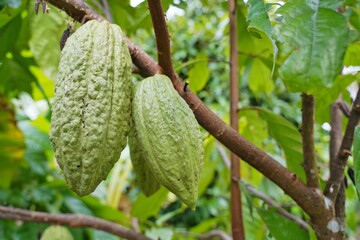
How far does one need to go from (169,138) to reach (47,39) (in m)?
0.88

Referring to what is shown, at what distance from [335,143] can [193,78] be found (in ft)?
2.07

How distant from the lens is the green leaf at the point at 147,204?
1608mm

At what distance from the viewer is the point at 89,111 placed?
81 centimetres

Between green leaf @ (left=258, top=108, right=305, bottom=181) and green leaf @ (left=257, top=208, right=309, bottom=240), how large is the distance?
14 centimetres

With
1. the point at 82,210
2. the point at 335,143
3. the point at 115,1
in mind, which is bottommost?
the point at 82,210

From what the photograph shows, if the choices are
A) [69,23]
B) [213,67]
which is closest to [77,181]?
[69,23]

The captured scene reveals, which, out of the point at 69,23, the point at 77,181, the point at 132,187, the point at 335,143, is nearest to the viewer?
the point at 77,181

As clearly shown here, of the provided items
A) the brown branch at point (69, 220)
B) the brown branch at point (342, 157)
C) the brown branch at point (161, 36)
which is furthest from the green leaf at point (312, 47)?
the brown branch at point (69, 220)

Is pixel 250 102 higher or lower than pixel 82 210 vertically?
lower

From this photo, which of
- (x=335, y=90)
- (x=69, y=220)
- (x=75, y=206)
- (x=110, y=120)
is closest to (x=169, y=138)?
(x=110, y=120)

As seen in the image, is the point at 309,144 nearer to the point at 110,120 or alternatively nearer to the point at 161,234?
the point at 110,120

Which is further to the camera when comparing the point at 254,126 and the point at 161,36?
the point at 254,126

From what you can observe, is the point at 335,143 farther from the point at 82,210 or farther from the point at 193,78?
the point at 82,210

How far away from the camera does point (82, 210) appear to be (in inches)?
96.1
